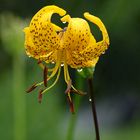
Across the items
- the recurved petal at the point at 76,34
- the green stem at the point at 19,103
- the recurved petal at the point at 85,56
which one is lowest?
the green stem at the point at 19,103

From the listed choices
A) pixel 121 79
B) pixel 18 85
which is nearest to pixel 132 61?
pixel 121 79

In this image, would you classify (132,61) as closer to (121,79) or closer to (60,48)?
(121,79)

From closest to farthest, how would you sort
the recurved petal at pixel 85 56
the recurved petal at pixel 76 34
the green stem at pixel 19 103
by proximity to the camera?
the recurved petal at pixel 76 34 → the recurved petal at pixel 85 56 → the green stem at pixel 19 103

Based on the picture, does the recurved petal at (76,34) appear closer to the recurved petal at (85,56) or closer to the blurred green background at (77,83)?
the recurved petal at (85,56)

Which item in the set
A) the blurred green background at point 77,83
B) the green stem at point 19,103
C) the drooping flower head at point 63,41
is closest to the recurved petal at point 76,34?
the drooping flower head at point 63,41

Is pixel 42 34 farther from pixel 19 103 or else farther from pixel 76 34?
pixel 19 103

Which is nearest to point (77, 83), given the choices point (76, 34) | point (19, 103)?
point (19, 103)
